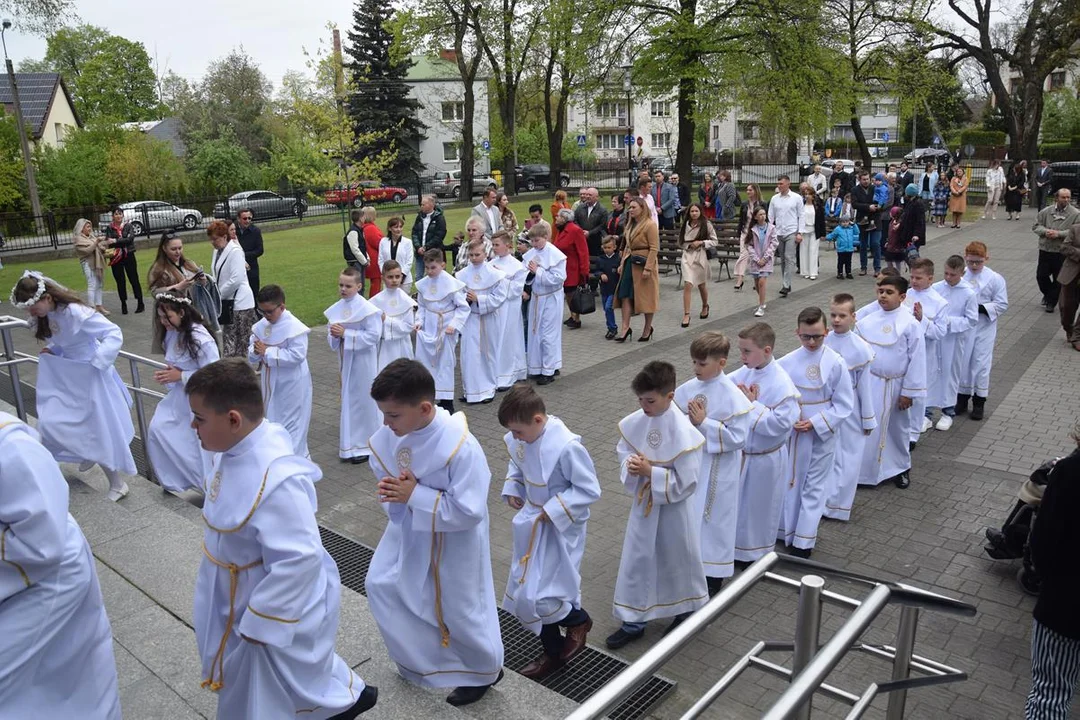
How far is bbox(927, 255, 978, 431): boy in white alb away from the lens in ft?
28.6

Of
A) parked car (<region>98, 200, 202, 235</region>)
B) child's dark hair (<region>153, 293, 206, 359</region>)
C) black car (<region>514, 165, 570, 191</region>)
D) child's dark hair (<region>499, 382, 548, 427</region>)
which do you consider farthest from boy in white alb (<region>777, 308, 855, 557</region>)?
black car (<region>514, 165, 570, 191</region>)

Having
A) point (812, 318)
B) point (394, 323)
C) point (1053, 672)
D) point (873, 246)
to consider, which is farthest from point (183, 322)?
point (873, 246)

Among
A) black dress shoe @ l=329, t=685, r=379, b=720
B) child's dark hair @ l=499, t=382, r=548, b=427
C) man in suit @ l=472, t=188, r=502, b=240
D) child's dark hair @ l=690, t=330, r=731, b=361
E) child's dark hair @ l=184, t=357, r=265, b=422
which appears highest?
man in suit @ l=472, t=188, r=502, b=240

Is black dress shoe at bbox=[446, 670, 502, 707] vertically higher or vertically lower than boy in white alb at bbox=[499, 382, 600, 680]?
lower

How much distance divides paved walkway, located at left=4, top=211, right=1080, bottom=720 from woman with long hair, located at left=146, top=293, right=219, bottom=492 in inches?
45.6

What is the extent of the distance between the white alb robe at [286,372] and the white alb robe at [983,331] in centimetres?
687

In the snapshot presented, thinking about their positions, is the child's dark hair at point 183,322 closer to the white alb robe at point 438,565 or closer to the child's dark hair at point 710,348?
the white alb robe at point 438,565

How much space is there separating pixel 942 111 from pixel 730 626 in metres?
62.2

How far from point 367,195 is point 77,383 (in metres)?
32.9

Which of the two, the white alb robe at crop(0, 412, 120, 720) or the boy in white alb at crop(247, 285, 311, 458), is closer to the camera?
the white alb robe at crop(0, 412, 120, 720)

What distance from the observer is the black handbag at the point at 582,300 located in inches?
522

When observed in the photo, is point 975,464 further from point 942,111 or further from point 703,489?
point 942,111

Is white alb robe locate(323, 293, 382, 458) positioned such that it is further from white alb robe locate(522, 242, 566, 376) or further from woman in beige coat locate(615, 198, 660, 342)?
woman in beige coat locate(615, 198, 660, 342)

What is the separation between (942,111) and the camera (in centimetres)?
5847
